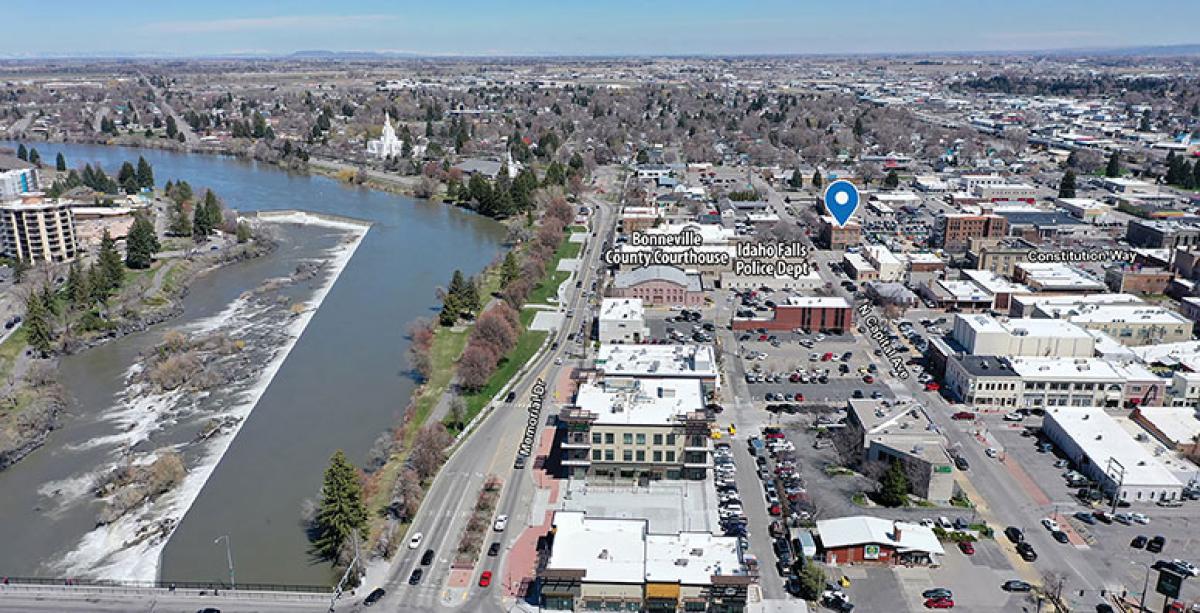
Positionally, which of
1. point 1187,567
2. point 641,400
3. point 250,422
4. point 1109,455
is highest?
point 641,400

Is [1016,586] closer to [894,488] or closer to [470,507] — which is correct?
[894,488]

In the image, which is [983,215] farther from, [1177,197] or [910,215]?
[1177,197]

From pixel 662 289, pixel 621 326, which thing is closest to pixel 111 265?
pixel 621 326

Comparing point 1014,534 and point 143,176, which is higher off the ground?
point 143,176

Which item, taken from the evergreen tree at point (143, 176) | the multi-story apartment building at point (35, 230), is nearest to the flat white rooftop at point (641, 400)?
the multi-story apartment building at point (35, 230)

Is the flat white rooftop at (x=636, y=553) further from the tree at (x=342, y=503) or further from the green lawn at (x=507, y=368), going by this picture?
the green lawn at (x=507, y=368)

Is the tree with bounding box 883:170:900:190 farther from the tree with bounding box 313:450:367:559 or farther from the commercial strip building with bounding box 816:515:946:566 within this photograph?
the tree with bounding box 313:450:367:559

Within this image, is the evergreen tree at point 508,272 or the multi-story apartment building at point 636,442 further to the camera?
the evergreen tree at point 508,272
